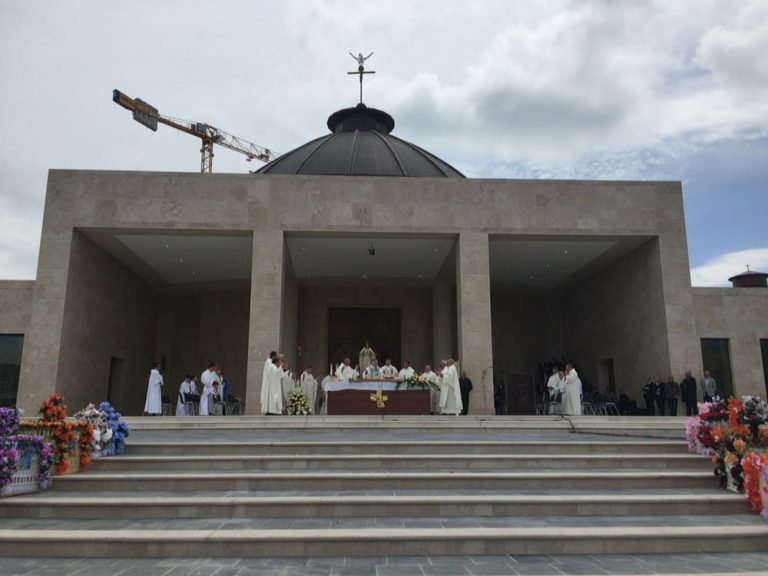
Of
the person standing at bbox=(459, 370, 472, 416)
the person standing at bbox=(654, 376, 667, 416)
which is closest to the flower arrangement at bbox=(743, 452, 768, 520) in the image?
the person standing at bbox=(459, 370, 472, 416)

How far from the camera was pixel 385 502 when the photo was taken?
6.02 meters

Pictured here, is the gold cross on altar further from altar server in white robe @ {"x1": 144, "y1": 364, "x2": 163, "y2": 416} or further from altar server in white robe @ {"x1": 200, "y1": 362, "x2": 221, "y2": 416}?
altar server in white robe @ {"x1": 144, "y1": 364, "x2": 163, "y2": 416}

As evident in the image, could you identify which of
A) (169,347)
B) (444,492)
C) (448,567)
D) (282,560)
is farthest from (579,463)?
(169,347)

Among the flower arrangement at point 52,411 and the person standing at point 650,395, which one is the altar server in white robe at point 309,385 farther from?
the flower arrangement at point 52,411

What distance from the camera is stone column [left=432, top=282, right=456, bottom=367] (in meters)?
22.7

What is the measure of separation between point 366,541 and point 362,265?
16.9 m

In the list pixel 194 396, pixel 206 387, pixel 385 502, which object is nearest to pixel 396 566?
pixel 385 502

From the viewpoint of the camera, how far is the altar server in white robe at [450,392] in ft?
49.6

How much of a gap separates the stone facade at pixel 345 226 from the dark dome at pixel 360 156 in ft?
17.2

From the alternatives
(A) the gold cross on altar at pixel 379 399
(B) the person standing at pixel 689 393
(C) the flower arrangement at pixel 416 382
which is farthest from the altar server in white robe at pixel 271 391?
(B) the person standing at pixel 689 393

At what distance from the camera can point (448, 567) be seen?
15.7 feet

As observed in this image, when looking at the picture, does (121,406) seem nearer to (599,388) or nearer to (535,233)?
(535,233)

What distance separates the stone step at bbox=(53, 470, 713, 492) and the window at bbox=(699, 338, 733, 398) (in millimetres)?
13588

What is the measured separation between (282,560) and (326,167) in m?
19.2
